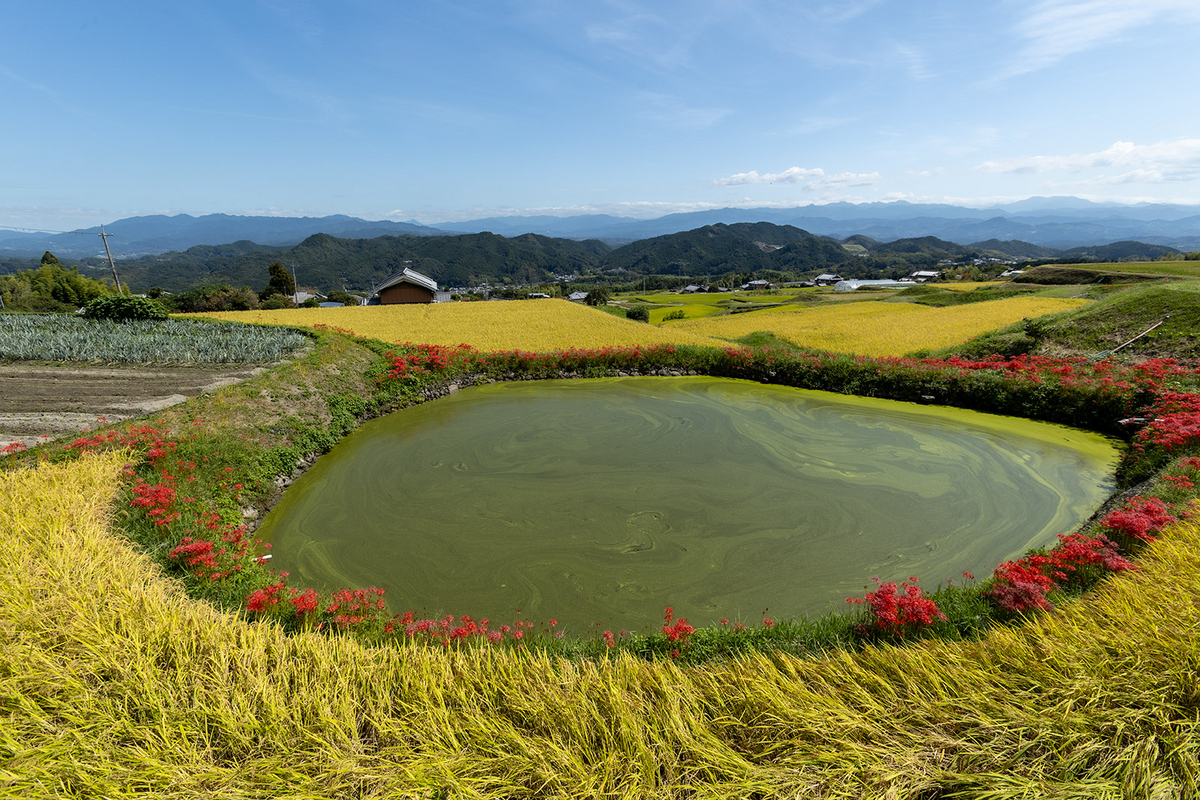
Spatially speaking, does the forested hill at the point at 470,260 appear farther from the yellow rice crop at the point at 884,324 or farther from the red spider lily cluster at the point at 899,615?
the red spider lily cluster at the point at 899,615

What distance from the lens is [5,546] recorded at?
13.8ft

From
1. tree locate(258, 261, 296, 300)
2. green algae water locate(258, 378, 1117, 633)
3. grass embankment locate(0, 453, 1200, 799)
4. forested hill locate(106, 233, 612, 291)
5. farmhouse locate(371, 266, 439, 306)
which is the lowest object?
green algae water locate(258, 378, 1117, 633)

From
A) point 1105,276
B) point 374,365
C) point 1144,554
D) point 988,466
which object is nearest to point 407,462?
point 374,365

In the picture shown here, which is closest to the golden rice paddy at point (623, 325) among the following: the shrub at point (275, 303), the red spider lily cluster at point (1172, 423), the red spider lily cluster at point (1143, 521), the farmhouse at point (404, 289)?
the farmhouse at point (404, 289)

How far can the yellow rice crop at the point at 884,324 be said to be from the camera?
1750 cm

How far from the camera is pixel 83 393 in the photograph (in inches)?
392

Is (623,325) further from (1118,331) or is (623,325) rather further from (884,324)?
(1118,331)

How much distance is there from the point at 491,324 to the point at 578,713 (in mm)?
20219

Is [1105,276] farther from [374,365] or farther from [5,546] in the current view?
[5,546]

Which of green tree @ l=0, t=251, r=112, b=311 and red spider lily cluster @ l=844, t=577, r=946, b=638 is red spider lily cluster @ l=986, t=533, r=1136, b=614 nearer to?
red spider lily cluster @ l=844, t=577, r=946, b=638

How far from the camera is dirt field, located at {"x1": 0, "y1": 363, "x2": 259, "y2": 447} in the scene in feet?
27.0

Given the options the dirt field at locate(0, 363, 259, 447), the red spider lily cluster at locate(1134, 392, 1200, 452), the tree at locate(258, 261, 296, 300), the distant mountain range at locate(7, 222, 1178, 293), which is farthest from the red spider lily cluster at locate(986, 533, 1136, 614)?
the distant mountain range at locate(7, 222, 1178, 293)

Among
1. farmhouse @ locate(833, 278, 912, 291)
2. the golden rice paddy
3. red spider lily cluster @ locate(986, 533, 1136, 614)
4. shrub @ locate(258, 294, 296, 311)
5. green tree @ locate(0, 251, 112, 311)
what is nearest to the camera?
red spider lily cluster @ locate(986, 533, 1136, 614)

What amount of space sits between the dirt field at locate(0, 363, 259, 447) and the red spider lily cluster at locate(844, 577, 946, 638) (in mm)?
11372
